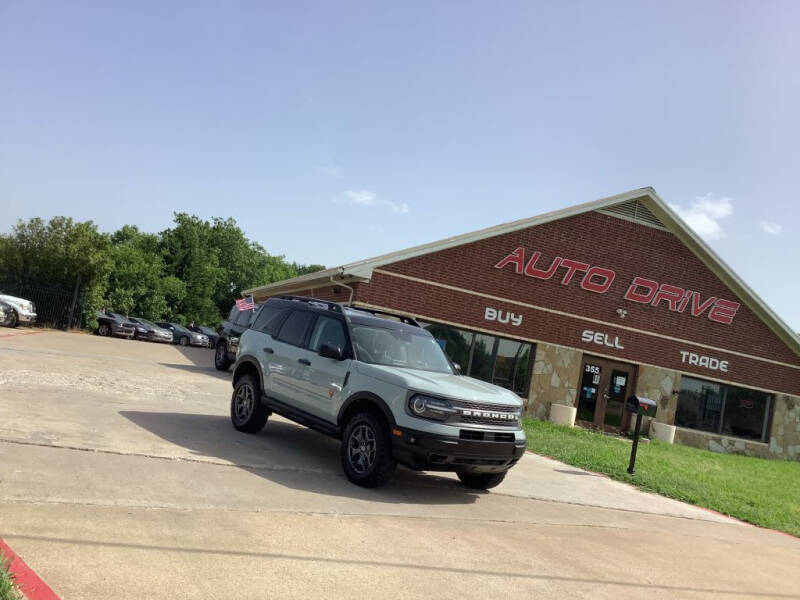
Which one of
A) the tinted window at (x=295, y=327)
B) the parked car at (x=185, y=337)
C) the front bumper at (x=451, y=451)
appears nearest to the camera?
the front bumper at (x=451, y=451)

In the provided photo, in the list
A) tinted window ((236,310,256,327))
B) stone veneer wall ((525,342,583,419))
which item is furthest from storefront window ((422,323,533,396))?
tinted window ((236,310,256,327))

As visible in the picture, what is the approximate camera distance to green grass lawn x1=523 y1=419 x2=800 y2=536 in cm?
1046

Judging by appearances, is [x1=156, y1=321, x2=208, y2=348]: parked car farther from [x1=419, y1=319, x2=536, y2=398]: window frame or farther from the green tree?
[x1=419, y1=319, x2=536, y2=398]: window frame

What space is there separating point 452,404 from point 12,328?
2536 cm

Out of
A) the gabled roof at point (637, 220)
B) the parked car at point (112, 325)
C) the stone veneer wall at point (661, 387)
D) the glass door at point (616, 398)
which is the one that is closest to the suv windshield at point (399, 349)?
the gabled roof at point (637, 220)

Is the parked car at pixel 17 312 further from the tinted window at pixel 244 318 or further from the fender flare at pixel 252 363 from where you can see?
the fender flare at pixel 252 363

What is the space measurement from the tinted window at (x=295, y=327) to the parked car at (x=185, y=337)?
36.8m

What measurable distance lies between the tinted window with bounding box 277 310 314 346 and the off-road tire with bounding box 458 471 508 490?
8.98 ft

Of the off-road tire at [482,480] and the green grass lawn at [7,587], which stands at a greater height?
the off-road tire at [482,480]

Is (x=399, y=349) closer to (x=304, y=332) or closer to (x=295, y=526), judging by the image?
(x=304, y=332)

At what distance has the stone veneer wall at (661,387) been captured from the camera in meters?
21.5

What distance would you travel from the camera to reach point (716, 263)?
2227 cm

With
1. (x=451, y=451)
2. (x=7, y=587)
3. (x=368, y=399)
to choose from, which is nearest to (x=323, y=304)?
(x=368, y=399)

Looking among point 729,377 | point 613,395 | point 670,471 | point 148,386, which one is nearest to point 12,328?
point 148,386
